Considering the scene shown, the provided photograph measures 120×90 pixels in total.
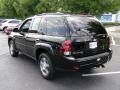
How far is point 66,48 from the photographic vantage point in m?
5.30

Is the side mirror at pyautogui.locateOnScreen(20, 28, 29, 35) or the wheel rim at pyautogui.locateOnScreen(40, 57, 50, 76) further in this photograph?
the side mirror at pyautogui.locateOnScreen(20, 28, 29, 35)

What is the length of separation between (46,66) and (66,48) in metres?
1.09

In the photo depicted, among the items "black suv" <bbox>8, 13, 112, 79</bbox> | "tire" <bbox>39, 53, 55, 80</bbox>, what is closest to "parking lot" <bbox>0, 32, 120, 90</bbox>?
"tire" <bbox>39, 53, 55, 80</bbox>

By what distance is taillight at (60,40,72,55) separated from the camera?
528 centimetres

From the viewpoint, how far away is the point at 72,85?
565cm

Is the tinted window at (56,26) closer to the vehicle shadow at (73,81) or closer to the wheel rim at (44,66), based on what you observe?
the wheel rim at (44,66)

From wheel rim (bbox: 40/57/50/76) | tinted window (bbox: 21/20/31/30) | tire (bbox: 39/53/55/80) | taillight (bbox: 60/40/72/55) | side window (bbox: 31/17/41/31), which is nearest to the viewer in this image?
taillight (bbox: 60/40/72/55)

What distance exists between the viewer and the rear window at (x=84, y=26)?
5493 millimetres

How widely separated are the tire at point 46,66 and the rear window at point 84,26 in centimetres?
111

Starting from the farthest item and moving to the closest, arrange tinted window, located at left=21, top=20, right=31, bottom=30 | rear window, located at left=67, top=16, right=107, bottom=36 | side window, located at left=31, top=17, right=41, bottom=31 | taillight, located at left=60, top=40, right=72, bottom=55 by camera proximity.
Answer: tinted window, located at left=21, top=20, right=31, bottom=30 → side window, located at left=31, top=17, right=41, bottom=31 → rear window, located at left=67, top=16, right=107, bottom=36 → taillight, located at left=60, top=40, right=72, bottom=55

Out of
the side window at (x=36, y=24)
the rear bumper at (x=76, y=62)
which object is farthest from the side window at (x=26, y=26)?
the rear bumper at (x=76, y=62)

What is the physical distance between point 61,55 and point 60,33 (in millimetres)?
595

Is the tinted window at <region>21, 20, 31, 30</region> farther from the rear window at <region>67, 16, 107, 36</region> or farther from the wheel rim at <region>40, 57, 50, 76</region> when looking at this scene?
the rear window at <region>67, 16, 107, 36</region>

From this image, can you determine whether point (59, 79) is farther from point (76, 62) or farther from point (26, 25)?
point (26, 25)
